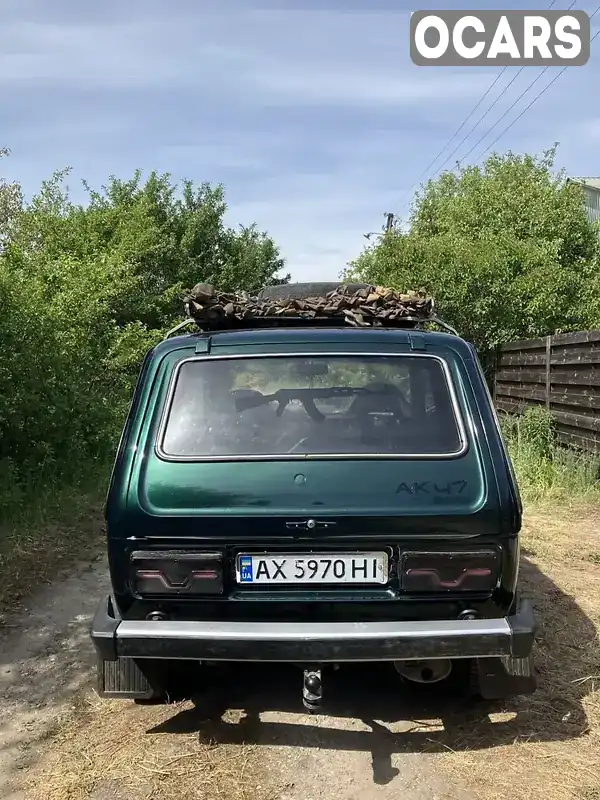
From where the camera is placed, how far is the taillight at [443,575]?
306 cm

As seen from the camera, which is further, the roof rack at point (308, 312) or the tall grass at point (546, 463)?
the tall grass at point (546, 463)

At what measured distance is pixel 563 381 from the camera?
30.2ft

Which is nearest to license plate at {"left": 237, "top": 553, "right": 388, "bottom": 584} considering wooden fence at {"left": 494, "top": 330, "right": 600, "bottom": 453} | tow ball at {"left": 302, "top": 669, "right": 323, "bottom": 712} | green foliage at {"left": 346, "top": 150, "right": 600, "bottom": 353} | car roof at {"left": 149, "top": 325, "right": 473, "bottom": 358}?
tow ball at {"left": 302, "top": 669, "right": 323, "bottom": 712}

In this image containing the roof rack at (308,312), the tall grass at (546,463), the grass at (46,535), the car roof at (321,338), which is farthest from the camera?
the tall grass at (546,463)

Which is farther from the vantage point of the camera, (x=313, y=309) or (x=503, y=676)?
(x=313, y=309)

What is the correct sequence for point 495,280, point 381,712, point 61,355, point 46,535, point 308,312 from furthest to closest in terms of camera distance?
point 495,280, point 61,355, point 46,535, point 308,312, point 381,712

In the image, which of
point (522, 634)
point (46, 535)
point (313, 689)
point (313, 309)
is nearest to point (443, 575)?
point (522, 634)

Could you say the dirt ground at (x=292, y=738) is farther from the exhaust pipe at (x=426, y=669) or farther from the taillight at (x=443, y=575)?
the taillight at (x=443, y=575)

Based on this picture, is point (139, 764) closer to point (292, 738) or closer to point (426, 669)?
point (292, 738)

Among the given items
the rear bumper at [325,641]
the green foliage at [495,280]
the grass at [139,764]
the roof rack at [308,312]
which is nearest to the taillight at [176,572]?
the rear bumper at [325,641]

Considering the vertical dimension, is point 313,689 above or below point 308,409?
below

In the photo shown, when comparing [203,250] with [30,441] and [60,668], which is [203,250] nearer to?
[30,441]

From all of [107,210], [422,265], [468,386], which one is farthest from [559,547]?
[107,210]

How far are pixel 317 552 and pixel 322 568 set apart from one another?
0.07 m
